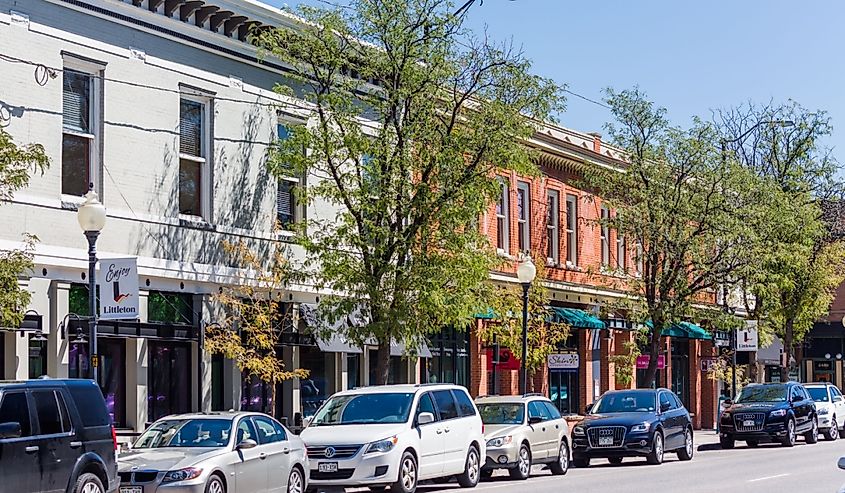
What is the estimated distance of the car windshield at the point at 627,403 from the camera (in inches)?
1211

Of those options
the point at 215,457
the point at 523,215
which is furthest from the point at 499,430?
the point at 523,215

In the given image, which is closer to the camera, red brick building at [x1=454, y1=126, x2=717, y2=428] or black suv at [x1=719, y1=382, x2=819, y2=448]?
black suv at [x1=719, y1=382, x2=819, y2=448]

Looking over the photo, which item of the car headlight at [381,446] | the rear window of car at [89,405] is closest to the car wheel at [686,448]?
the car headlight at [381,446]

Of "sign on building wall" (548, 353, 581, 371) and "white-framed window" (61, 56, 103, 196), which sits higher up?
"white-framed window" (61, 56, 103, 196)

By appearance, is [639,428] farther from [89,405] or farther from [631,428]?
[89,405]

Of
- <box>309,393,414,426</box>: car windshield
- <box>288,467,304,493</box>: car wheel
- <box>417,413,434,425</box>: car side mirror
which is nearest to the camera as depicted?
<box>288,467,304,493</box>: car wheel

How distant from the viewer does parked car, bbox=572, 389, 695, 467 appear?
29.6m

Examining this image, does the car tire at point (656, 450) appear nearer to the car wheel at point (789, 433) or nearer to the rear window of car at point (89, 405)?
the car wheel at point (789, 433)

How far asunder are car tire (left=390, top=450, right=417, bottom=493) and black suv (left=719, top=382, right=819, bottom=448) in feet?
59.7

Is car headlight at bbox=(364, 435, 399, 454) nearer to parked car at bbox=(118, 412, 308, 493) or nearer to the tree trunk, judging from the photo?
parked car at bbox=(118, 412, 308, 493)

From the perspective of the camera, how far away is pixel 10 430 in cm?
1504

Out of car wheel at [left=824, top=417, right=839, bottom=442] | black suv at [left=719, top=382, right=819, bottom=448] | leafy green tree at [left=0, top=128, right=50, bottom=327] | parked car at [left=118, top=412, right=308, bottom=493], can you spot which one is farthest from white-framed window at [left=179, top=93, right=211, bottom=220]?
car wheel at [left=824, top=417, right=839, bottom=442]

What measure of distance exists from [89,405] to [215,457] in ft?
6.33

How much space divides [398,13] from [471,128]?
8.88 ft
